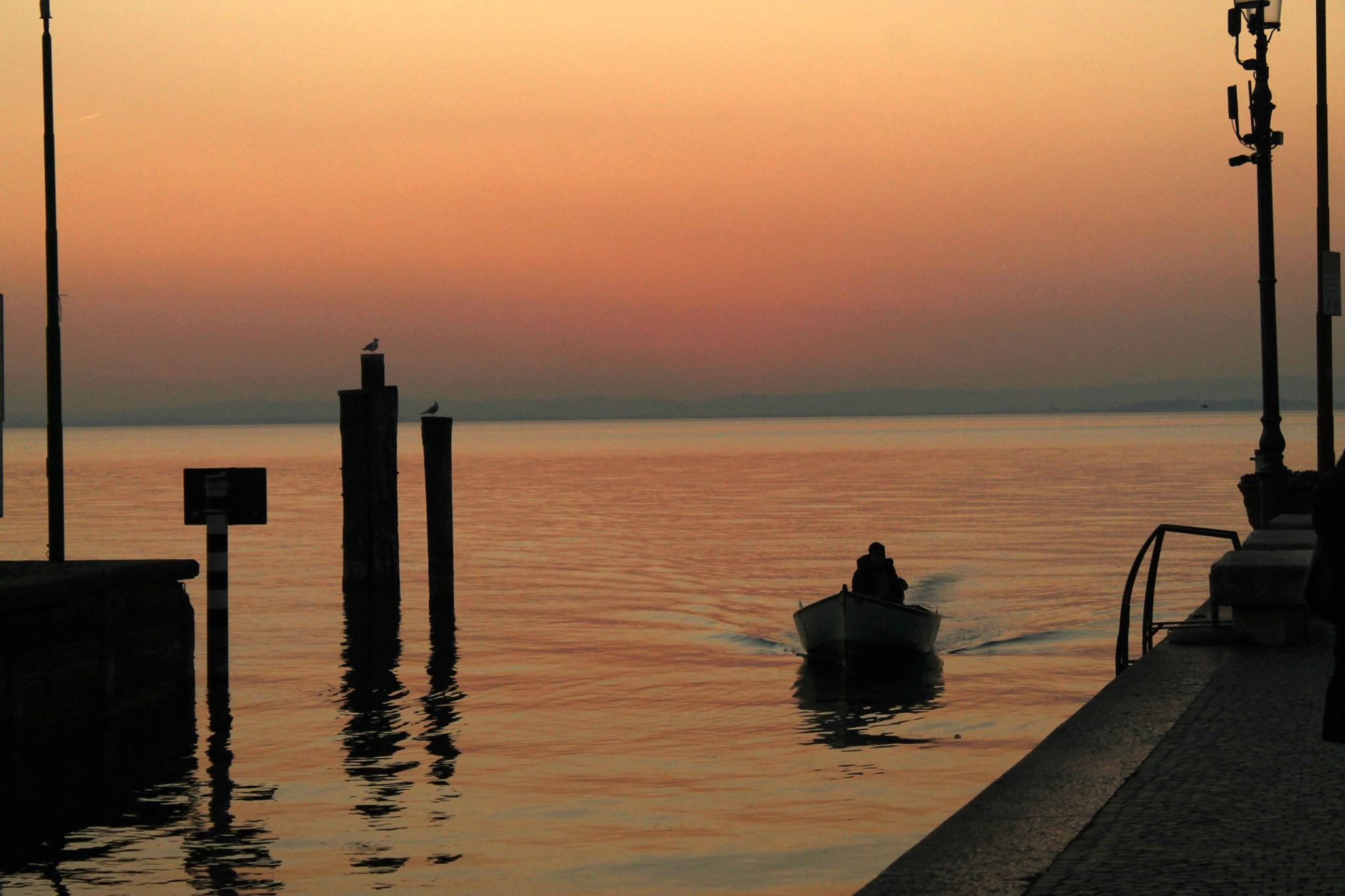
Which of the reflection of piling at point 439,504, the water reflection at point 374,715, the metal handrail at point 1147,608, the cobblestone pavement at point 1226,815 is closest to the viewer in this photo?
the cobblestone pavement at point 1226,815

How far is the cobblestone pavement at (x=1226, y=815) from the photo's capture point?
6613 millimetres

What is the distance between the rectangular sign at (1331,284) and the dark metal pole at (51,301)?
18.0m

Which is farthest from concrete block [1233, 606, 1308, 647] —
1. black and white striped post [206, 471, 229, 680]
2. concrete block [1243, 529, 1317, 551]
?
black and white striped post [206, 471, 229, 680]

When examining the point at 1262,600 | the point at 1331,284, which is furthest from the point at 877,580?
the point at 1262,600

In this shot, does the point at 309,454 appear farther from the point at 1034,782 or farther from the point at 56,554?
the point at 1034,782

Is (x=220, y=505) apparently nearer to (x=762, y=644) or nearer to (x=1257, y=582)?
(x=1257, y=582)

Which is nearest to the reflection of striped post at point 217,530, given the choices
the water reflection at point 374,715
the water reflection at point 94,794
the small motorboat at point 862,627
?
the water reflection at point 94,794

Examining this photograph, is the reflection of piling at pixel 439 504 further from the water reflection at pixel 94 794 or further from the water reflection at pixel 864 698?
the water reflection at pixel 94 794

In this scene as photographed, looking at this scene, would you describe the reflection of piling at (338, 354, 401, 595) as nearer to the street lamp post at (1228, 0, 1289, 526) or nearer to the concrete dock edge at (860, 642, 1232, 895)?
the street lamp post at (1228, 0, 1289, 526)

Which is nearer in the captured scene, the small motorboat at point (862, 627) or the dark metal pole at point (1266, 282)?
the small motorboat at point (862, 627)

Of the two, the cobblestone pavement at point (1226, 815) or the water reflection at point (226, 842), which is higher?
the cobblestone pavement at point (1226, 815)

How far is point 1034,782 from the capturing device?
8.70 m

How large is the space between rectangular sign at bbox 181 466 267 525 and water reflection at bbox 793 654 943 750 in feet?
20.3

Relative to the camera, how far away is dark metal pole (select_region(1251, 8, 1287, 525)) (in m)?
22.8
